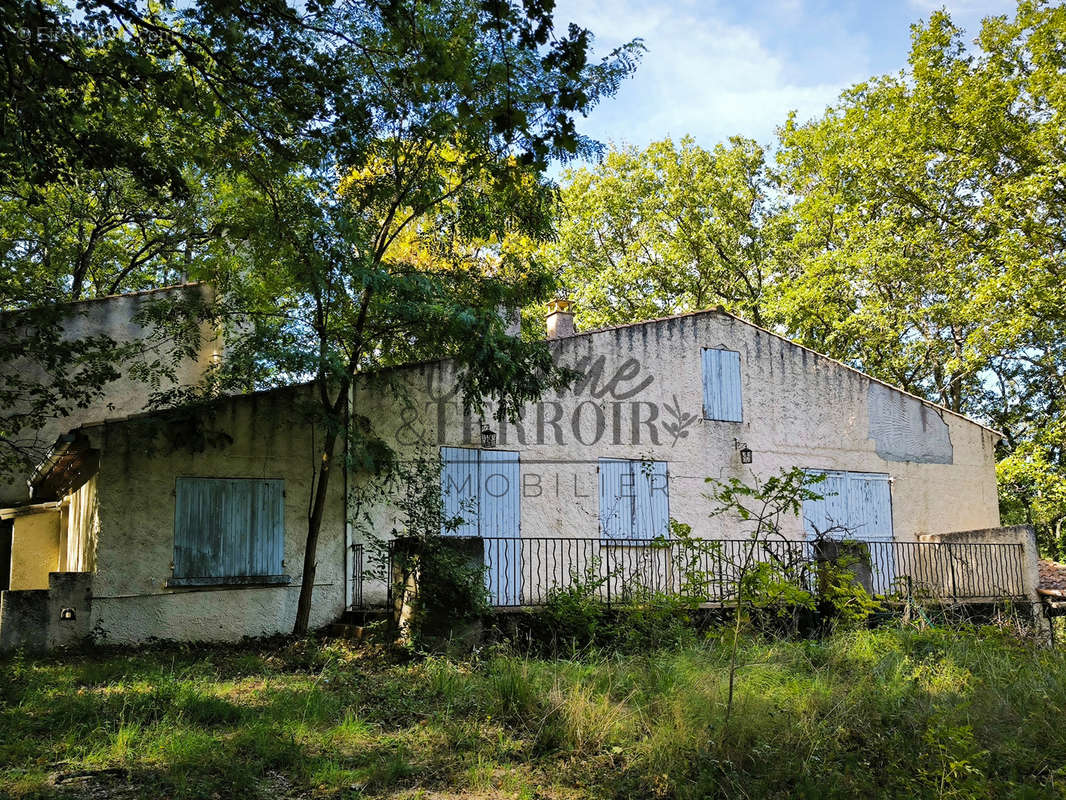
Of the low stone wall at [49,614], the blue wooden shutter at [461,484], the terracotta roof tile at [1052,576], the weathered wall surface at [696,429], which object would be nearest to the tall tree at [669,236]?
the weathered wall surface at [696,429]

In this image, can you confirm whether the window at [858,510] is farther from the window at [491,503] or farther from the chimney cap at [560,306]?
the window at [491,503]

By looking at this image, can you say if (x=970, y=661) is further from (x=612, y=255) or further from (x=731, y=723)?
(x=612, y=255)

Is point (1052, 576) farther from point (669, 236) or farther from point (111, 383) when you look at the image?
point (111, 383)

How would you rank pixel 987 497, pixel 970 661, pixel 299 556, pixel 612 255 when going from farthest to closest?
pixel 612 255 < pixel 987 497 < pixel 299 556 < pixel 970 661

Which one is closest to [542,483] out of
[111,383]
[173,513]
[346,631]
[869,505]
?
[346,631]

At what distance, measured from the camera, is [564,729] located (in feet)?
19.3

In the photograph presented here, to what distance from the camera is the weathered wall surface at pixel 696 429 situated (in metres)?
12.4

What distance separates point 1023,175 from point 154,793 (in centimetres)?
2138

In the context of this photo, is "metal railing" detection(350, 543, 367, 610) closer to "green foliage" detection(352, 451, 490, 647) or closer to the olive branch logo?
"green foliage" detection(352, 451, 490, 647)

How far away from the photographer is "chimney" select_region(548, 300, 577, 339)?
14.9 metres

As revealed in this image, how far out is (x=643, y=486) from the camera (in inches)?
527

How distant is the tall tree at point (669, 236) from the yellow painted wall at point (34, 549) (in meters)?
15.5

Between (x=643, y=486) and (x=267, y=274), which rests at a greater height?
(x=267, y=274)

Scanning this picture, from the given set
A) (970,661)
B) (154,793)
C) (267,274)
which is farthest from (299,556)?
(970,661)
